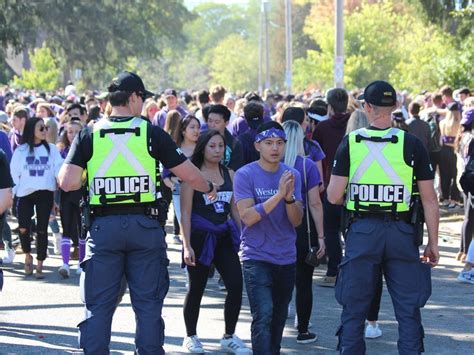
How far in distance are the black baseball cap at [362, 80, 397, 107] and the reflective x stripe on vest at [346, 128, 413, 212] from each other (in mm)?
187

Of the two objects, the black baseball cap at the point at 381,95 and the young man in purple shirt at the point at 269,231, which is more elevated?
the black baseball cap at the point at 381,95

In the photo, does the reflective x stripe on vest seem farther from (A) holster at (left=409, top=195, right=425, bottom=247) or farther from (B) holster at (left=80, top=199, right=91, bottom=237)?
(B) holster at (left=80, top=199, right=91, bottom=237)

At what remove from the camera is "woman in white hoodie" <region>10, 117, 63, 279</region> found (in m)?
11.4

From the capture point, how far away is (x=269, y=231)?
725 cm

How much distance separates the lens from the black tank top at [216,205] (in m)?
8.07

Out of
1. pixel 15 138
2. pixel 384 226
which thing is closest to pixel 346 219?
pixel 384 226

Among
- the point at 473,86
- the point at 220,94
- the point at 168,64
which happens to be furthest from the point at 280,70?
the point at 220,94

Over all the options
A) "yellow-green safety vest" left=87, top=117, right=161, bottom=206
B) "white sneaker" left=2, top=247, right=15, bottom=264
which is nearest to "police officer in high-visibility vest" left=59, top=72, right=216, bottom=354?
"yellow-green safety vest" left=87, top=117, right=161, bottom=206

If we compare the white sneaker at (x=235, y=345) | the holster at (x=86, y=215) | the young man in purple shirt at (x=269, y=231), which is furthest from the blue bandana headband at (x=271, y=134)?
the white sneaker at (x=235, y=345)

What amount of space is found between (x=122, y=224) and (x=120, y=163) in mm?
374

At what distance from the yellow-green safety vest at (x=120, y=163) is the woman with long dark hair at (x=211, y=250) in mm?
1427

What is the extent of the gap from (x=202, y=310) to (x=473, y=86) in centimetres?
1747

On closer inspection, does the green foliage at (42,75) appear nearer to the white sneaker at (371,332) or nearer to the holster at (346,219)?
the white sneaker at (371,332)

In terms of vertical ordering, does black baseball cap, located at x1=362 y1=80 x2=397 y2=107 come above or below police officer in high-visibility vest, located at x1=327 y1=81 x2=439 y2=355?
above
